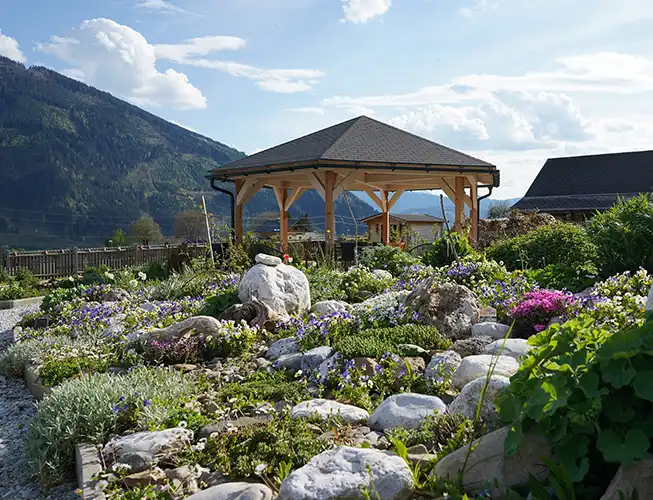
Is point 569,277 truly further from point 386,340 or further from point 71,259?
point 71,259

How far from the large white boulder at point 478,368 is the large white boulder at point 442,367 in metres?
0.09

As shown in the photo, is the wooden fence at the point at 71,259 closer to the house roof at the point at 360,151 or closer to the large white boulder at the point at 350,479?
the house roof at the point at 360,151

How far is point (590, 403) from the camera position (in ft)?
6.56

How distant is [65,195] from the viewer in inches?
3519

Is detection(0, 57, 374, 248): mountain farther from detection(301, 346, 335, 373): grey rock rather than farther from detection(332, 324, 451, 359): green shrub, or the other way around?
detection(301, 346, 335, 373): grey rock

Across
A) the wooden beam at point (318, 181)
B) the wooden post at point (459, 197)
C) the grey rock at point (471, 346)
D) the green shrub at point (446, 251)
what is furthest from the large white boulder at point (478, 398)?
the wooden post at point (459, 197)

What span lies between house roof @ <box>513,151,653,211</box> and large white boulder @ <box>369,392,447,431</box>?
892 inches

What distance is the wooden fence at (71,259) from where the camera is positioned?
1559cm

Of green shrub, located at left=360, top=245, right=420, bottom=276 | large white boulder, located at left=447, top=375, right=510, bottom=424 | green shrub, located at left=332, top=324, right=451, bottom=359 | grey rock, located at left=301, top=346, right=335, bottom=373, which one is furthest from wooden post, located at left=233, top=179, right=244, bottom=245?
large white boulder, located at left=447, top=375, right=510, bottom=424

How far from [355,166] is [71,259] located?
9488 mm

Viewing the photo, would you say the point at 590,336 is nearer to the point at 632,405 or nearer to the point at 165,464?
the point at 632,405

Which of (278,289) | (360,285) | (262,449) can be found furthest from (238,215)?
(262,449)

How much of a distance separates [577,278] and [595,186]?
21715 mm

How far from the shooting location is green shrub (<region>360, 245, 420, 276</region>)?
9.54 m
